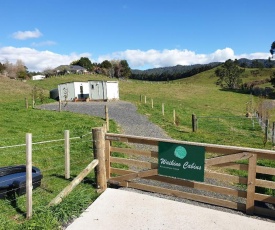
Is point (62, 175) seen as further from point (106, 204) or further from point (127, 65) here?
point (127, 65)

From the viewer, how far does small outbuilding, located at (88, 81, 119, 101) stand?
39.9 m

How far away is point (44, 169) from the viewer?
9.09m

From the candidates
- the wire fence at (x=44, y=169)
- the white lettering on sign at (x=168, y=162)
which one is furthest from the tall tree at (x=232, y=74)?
the white lettering on sign at (x=168, y=162)

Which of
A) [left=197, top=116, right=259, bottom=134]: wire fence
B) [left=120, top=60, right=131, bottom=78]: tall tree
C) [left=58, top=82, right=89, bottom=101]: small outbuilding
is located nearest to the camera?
[left=197, top=116, right=259, bottom=134]: wire fence

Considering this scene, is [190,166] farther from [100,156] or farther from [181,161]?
[100,156]

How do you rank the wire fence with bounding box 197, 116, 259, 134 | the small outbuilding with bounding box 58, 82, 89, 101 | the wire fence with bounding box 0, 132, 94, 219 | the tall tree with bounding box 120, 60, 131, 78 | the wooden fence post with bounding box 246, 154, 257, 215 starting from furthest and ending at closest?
the tall tree with bounding box 120, 60, 131, 78 < the small outbuilding with bounding box 58, 82, 89, 101 < the wire fence with bounding box 197, 116, 259, 134 < the wire fence with bounding box 0, 132, 94, 219 < the wooden fence post with bounding box 246, 154, 257, 215

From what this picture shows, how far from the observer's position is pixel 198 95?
5947 centimetres

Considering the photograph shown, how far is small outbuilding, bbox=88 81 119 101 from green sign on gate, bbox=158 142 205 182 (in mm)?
33863

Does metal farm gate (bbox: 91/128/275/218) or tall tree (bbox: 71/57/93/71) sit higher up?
tall tree (bbox: 71/57/93/71)

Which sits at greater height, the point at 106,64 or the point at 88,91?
the point at 106,64

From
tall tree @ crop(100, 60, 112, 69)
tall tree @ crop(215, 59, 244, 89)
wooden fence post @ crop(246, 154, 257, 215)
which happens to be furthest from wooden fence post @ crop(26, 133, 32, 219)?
tall tree @ crop(100, 60, 112, 69)

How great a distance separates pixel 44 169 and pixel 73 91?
32.3 m

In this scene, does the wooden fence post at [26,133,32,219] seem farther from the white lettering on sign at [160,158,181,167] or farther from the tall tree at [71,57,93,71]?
the tall tree at [71,57,93,71]

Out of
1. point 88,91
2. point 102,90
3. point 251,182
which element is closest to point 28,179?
point 251,182
